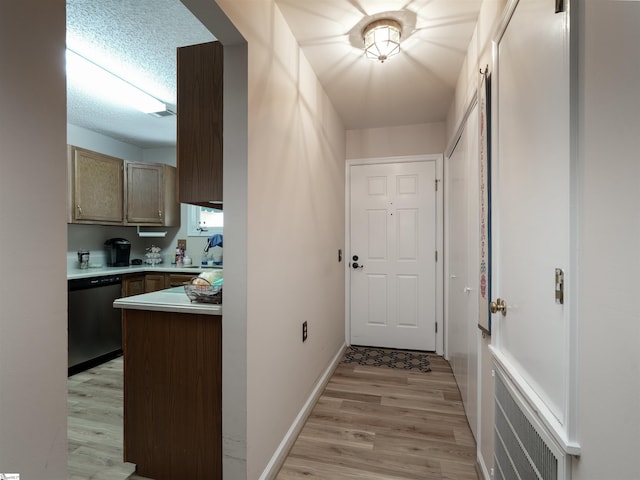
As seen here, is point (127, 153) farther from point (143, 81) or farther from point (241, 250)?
point (241, 250)

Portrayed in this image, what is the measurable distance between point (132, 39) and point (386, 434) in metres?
3.07

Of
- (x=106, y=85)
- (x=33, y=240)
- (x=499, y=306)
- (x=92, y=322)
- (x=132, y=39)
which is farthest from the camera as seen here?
(x=92, y=322)

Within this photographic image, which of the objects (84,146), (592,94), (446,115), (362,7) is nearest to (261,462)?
(592,94)

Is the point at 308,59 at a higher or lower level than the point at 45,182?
higher

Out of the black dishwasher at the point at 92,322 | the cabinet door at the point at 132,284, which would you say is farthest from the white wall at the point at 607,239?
the cabinet door at the point at 132,284

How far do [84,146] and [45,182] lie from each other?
3.90m

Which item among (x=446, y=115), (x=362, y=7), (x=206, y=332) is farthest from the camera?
(x=446, y=115)

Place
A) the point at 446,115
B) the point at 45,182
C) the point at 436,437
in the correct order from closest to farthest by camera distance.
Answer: the point at 45,182, the point at 436,437, the point at 446,115

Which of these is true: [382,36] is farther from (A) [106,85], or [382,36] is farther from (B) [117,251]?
(B) [117,251]

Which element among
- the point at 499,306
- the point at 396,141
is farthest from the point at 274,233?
the point at 396,141

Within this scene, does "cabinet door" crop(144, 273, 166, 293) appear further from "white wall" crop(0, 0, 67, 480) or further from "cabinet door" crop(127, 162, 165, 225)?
"white wall" crop(0, 0, 67, 480)

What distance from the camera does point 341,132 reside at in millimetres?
3387

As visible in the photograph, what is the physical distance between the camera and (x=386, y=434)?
79.6 inches

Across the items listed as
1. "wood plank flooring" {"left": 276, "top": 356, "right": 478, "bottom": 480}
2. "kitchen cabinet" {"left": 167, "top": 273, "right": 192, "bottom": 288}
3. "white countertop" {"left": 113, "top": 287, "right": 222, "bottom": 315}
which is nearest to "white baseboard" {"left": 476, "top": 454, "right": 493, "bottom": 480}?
"wood plank flooring" {"left": 276, "top": 356, "right": 478, "bottom": 480}
